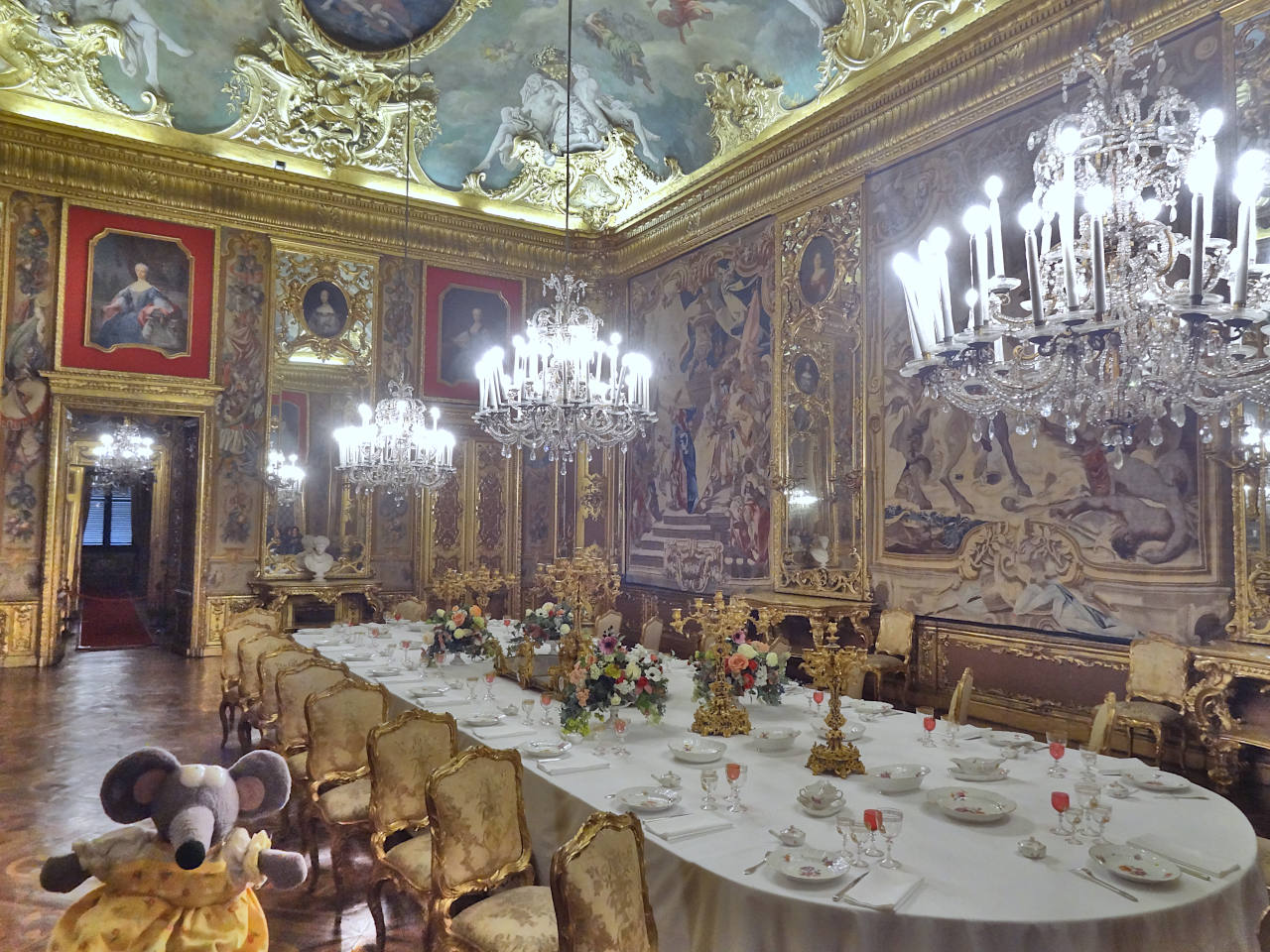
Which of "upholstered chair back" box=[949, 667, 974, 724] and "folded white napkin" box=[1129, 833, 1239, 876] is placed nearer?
"folded white napkin" box=[1129, 833, 1239, 876]

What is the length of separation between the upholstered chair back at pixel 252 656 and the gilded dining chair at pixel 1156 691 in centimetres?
625

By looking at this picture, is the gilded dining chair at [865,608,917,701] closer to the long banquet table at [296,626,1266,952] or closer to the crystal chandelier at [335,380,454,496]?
the long banquet table at [296,626,1266,952]

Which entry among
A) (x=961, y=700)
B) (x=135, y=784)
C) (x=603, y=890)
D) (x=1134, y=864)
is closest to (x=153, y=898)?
(x=135, y=784)

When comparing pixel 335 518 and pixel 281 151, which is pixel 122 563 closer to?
pixel 335 518

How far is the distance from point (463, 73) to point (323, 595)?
760 centimetres

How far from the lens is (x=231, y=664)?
726 centimetres

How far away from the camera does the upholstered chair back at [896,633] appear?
328 inches

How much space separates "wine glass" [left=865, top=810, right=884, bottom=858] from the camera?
2.62 meters

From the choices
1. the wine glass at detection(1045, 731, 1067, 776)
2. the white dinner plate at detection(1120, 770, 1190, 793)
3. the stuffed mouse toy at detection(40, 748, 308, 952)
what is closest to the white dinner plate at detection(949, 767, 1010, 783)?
the wine glass at detection(1045, 731, 1067, 776)

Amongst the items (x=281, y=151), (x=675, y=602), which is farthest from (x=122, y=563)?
(x=675, y=602)

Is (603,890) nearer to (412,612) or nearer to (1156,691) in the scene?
(1156,691)

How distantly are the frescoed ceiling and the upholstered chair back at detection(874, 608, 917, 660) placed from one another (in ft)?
19.5

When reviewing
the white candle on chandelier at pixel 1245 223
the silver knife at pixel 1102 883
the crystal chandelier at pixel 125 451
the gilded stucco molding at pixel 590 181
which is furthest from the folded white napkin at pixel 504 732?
the crystal chandelier at pixel 125 451

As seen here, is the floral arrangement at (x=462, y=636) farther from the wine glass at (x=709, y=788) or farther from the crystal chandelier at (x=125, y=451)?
the crystal chandelier at (x=125, y=451)
